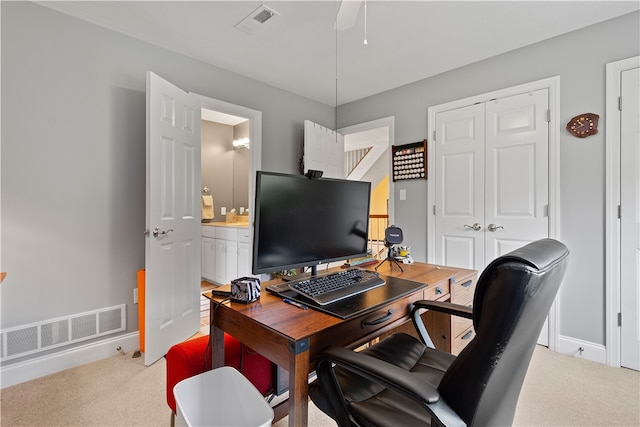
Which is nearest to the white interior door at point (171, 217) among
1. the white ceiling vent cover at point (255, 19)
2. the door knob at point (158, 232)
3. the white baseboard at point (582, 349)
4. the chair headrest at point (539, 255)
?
the door knob at point (158, 232)

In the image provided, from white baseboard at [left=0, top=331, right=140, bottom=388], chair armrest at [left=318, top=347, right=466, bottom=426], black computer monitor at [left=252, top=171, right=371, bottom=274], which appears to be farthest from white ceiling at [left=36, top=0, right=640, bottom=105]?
white baseboard at [left=0, top=331, right=140, bottom=388]

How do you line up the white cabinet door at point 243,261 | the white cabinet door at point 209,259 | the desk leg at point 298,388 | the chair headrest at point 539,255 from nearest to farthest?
the chair headrest at point 539,255
the desk leg at point 298,388
the white cabinet door at point 243,261
the white cabinet door at point 209,259

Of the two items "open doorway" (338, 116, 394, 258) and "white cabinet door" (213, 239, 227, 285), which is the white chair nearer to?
"white cabinet door" (213, 239, 227, 285)

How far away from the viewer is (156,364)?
2.16 meters

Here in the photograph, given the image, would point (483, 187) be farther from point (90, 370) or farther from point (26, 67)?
point (26, 67)

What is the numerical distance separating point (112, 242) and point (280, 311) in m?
1.94

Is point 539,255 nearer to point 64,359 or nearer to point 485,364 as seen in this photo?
A: point 485,364

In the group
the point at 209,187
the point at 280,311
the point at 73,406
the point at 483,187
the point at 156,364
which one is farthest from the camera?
the point at 209,187

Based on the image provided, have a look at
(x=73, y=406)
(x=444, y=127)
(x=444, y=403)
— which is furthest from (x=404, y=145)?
(x=73, y=406)

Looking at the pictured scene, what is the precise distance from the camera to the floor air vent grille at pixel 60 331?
75.7 inches

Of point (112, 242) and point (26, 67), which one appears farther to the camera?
point (112, 242)

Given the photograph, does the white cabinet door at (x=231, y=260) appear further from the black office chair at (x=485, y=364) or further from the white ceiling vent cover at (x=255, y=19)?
the black office chair at (x=485, y=364)

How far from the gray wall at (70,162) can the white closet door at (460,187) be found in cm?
265

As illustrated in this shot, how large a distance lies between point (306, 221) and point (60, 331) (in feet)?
6.77
